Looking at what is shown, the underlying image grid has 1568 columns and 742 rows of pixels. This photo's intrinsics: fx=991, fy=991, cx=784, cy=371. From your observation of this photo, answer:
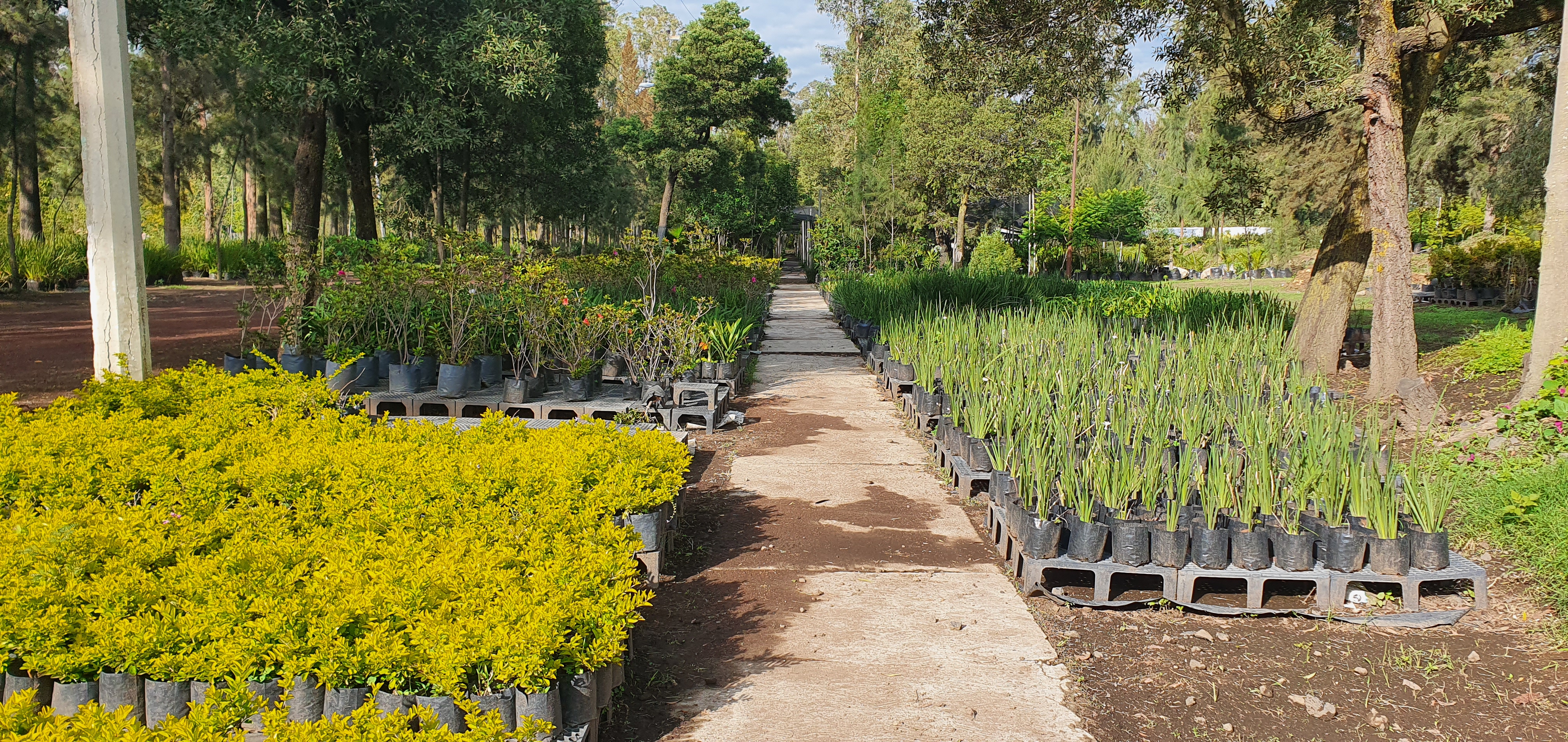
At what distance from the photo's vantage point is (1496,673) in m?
3.36

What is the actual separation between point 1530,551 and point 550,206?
32.0m

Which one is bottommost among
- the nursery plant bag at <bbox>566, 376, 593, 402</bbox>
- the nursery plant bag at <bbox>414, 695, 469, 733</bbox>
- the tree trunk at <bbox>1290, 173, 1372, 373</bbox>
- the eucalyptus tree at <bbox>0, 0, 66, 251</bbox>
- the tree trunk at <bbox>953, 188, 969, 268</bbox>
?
the nursery plant bag at <bbox>414, 695, 469, 733</bbox>

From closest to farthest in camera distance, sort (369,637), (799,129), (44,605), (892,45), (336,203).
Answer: (369,637) → (44,605) → (336,203) → (892,45) → (799,129)

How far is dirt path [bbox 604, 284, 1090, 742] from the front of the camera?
9.82ft

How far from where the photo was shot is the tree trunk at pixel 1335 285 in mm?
9508

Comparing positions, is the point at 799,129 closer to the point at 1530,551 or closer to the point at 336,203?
the point at 336,203

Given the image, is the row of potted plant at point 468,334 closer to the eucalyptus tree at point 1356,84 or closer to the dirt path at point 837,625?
the dirt path at point 837,625

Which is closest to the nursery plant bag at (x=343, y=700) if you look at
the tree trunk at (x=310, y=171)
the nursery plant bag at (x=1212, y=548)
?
the nursery plant bag at (x=1212, y=548)

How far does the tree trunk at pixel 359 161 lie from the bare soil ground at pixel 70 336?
8.26 feet

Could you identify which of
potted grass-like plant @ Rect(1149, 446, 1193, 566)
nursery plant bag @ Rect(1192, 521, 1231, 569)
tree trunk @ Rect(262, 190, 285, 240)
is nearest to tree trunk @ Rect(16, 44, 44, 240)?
tree trunk @ Rect(262, 190, 285, 240)

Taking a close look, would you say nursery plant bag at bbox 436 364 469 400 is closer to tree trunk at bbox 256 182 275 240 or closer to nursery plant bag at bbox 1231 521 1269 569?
nursery plant bag at bbox 1231 521 1269 569

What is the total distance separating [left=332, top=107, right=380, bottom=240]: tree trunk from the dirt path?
40.7 ft

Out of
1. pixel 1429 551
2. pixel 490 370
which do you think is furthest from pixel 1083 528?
pixel 490 370

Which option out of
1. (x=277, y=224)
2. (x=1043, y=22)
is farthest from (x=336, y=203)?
(x=1043, y=22)
